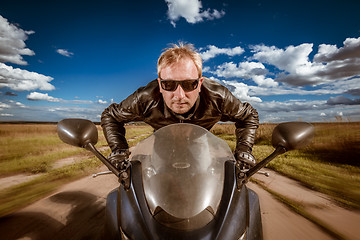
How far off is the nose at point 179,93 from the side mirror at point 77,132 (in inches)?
40.8

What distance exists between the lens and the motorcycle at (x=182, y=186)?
79 cm

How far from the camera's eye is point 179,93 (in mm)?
1952

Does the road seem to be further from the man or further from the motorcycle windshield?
the motorcycle windshield

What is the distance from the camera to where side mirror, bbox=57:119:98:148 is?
3.35 ft

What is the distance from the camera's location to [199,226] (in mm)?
773

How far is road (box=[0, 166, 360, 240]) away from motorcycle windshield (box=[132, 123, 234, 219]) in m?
1.59

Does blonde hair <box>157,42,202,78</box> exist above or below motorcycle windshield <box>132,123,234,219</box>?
above

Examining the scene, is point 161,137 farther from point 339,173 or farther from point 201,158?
point 339,173

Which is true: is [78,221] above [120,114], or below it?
below

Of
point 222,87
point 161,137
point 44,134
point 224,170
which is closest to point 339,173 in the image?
point 222,87

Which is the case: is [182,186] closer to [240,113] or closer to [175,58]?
[175,58]

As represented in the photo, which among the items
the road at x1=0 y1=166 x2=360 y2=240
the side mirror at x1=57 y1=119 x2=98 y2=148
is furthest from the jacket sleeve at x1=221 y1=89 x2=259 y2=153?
the side mirror at x1=57 y1=119 x2=98 y2=148

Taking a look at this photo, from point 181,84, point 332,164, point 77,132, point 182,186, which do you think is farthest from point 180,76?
point 332,164

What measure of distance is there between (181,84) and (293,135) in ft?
3.86
